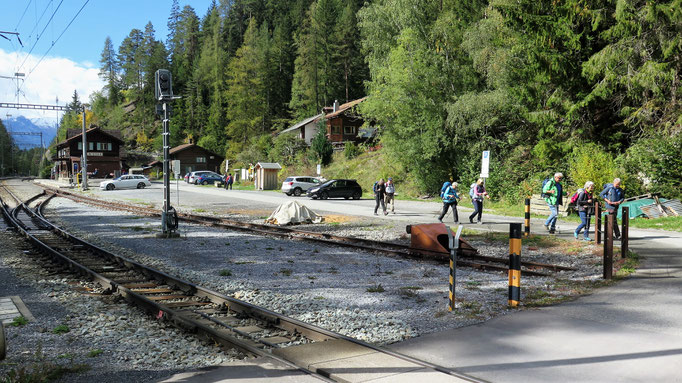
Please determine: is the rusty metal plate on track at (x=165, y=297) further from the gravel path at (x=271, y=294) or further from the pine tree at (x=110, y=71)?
the pine tree at (x=110, y=71)

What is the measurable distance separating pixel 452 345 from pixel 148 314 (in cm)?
418

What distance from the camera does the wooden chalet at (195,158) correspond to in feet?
263

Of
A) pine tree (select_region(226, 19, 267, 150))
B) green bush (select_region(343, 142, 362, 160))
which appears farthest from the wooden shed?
pine tree (select_region(226, 19, 267, 150))

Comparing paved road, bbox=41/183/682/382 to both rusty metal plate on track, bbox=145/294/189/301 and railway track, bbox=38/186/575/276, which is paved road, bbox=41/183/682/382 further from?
rusty metal plate on track, bbox=145/294/189/301

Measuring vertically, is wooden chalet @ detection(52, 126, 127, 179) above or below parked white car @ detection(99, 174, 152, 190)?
above

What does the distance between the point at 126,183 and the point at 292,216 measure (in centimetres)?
3450

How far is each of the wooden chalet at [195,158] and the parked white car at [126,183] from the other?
30296 mm

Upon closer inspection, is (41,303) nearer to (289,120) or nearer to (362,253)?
(362,253)

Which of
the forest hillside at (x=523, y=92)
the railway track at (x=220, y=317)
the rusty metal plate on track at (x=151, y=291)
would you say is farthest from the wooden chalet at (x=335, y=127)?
the rusty metal plate on track at (x=151, y=291)

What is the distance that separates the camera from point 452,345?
5277 millimetres

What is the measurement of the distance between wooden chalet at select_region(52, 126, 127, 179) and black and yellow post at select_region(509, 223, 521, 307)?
76.3m

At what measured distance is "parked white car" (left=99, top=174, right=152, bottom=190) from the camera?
4666cm

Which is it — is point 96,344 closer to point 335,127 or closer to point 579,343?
point 579,343

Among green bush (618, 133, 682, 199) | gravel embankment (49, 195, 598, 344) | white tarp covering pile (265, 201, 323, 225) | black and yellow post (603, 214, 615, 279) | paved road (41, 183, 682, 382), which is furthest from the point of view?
green bush (618, 133, 682, 199)
